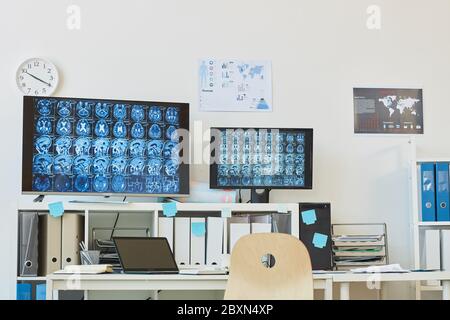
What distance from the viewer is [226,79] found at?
4176 mm

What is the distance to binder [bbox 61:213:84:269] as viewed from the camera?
11.7 ft

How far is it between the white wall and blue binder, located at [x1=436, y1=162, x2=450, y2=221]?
0.32m

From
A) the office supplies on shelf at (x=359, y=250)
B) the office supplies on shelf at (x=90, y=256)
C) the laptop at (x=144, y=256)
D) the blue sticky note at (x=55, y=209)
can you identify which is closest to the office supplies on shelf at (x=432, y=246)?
the office supplies on shelf at (x=359, y=250)

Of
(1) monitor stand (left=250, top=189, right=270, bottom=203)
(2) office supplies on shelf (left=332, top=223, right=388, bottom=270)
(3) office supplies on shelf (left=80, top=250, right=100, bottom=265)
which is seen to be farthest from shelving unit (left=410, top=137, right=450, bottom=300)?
(3) office supplies on shelf (left=80, top=250, right=100, bottom=265)

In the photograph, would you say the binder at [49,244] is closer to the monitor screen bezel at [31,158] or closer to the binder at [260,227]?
the monitor screen bezel at [31,158]

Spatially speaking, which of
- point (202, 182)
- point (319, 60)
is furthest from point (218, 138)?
point (319, 60)

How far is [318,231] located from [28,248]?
4.93ft

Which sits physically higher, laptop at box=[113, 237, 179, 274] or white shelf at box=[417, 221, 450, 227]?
white shelf at box=[417, 221, 450, 227]

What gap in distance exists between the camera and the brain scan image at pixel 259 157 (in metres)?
3.88

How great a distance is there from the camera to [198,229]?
→ 12.1 feet

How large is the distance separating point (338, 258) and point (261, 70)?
1184 millimetres

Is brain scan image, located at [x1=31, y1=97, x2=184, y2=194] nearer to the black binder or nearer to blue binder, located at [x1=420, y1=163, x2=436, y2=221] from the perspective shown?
the black binder

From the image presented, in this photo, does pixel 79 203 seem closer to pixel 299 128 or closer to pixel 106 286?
pixel 106 286

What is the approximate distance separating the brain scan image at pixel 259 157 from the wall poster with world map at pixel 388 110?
55 centimetres
